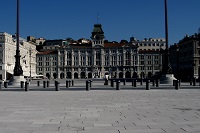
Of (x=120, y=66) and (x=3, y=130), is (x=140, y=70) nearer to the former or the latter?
(x=120, y=66)

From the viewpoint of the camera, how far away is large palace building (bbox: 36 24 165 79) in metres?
143

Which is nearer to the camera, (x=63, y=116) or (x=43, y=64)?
(x=63, y=116)

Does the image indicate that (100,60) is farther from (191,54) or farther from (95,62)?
(191,54)

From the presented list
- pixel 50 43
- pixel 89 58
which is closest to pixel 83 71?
pixel 89 58

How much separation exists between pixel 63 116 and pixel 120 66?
13373cm

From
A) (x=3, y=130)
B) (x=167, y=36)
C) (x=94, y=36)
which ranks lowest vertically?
(x=3, y=130)

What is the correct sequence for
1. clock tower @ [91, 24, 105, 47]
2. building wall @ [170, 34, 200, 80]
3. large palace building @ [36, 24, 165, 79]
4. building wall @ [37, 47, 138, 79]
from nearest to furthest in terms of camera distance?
building wall @ [170, 34, 200, 80]
clock tower @ [91, 24, 105, 47]
large palace building @ [36, 24, 165, 79]
building wall @ [37, 47, 138, 79]

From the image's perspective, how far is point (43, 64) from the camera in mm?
150125

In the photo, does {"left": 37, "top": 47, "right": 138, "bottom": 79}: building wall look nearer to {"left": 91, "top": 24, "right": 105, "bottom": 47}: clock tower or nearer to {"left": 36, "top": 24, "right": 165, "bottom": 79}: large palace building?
{"left": 36, "top": 24, "right": 165, "bottom": 79}: large palace building

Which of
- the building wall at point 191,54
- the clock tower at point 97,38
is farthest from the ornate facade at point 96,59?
the building wall at point 191,54

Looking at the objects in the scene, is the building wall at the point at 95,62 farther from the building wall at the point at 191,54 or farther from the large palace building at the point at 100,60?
the building wall at the point at 191,54

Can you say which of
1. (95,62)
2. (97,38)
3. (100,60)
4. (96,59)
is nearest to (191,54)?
(97,38)

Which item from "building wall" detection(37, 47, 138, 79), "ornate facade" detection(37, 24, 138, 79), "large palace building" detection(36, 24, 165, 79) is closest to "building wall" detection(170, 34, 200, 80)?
"large palace building" detection(36, 24, 165, 79)

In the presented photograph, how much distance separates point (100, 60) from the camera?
479 ft
